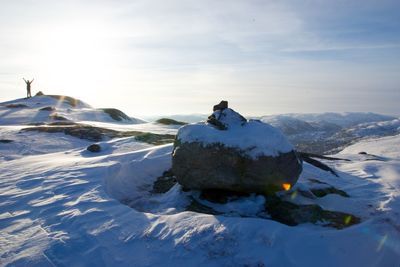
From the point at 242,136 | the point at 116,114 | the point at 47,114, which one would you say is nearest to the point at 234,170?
the point at 242,136

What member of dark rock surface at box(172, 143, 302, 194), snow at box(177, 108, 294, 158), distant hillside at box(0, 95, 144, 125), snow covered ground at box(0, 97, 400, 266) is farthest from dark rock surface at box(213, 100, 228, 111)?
distant hillside at box(0, 95, 144, 125)

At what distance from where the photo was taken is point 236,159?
13.4 metres

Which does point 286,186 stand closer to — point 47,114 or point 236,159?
point 236,159

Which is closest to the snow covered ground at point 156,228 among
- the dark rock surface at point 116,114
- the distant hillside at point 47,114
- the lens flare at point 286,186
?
the lens flare at point 286,186

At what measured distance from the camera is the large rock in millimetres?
13430

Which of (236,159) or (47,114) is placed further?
(47,114)

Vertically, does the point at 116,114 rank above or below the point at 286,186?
above

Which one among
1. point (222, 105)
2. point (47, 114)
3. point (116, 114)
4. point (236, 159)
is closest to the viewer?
point (236, 159)

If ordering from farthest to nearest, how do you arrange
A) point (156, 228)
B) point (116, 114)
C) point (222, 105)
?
point (116, 114) < point (222, 105) < point (156, 228)

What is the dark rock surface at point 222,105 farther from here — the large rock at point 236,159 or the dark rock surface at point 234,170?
the dark rock surface at point 234,170

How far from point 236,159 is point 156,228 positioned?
4.20 m

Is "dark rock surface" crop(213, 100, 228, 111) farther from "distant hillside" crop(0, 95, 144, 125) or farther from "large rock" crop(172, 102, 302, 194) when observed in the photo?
"distant hillside" crop(0, 95, 144, 125)

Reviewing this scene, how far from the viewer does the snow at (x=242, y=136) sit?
13.6m

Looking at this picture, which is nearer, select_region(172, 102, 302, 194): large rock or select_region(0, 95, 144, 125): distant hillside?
select_region(172, 102, 302, 194): large rock
